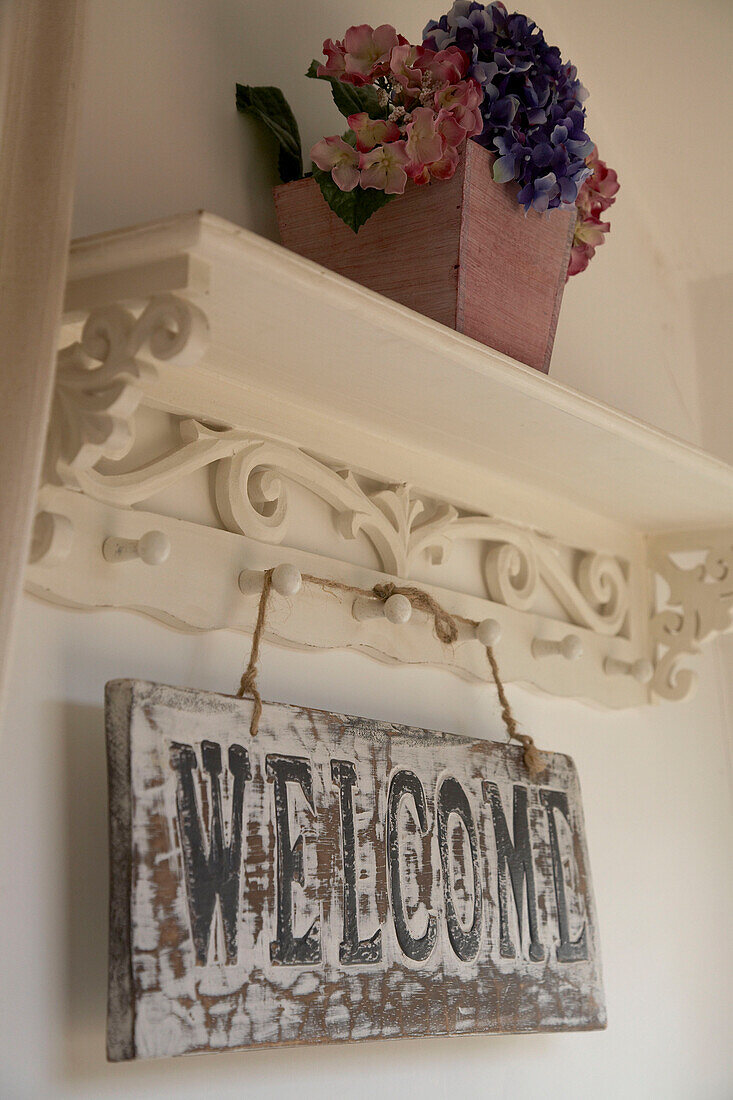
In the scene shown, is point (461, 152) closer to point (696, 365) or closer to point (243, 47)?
point (243, 47)

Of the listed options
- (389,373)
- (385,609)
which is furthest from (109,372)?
(385,609)

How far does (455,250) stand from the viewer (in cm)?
88

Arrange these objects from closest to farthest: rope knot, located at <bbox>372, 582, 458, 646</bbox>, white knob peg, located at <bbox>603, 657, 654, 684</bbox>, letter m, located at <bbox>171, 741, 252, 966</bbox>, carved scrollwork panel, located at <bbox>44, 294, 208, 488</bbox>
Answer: carved scrollwork panel, located at <bbox>44, 294, 208, 488</bbox>, letter m, located at <bbox>171, 741, 252, 966</bbox>, rope knot, located at <bbox>372, 582, 458, 646</bbox>, white knob peg, located at <bbox>603, 657, 654, 684</bbox>

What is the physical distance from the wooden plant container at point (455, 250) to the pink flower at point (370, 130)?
0.16ft

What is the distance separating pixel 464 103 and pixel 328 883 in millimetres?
592

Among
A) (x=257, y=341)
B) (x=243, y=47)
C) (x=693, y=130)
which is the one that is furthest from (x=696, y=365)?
(x=257, y=341)

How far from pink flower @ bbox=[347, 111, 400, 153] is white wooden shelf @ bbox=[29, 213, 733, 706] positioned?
179 mm

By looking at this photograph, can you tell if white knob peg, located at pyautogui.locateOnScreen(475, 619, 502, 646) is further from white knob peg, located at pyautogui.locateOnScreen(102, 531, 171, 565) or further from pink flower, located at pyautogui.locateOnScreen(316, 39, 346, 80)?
pink flower, located at pyautogui.locateOnScreen(316, 39, 346, 80)

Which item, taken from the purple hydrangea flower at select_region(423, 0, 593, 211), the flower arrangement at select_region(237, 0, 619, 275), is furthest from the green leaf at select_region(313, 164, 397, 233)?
the purple hydrangea flower at select_region(423, 0, 593, 211)

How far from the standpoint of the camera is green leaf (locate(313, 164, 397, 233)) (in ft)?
2.86

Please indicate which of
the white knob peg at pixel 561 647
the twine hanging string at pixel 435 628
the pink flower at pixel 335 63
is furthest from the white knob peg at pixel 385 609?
the pink flower at pixel 335 63

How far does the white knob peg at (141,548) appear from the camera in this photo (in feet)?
2.48

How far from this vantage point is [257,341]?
79 cm

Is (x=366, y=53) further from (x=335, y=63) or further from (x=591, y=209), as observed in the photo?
(x=591, y=209)
